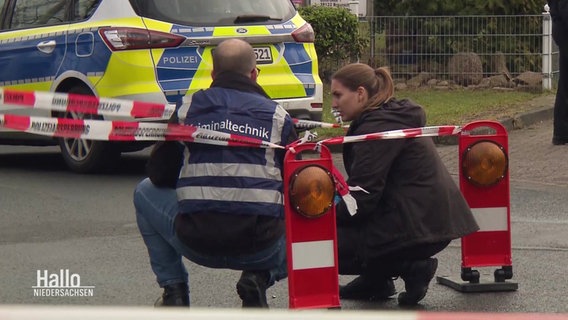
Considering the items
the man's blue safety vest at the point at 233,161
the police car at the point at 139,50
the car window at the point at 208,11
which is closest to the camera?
the man's blue safety vest at the point at 233,161

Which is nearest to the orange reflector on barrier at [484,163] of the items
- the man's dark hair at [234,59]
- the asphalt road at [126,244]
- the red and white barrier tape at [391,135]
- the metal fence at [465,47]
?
the red and white barrier tape at [391,135]

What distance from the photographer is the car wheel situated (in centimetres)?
1045

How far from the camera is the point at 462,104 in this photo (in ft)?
49.5

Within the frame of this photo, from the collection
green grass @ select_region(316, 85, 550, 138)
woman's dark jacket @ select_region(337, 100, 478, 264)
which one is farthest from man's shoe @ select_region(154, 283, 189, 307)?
green grass @ select_region(316, 85, 550, 138)

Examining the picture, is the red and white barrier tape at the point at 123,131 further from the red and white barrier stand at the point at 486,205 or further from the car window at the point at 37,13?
the car window at the point at 37,13

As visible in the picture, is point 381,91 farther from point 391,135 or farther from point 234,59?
point 234,59

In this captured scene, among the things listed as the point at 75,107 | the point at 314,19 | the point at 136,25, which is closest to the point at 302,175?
the point at 75,107

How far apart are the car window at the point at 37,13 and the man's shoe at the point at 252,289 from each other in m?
5.60

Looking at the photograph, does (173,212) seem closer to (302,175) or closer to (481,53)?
(302,175)

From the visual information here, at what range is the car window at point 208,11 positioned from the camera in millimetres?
10094

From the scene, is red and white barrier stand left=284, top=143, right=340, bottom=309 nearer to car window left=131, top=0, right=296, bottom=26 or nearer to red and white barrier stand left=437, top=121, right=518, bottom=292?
red and white barrier stand left=437, top=121, right=518, bottom=292

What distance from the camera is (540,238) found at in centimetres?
795

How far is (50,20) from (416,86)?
7.61 metres

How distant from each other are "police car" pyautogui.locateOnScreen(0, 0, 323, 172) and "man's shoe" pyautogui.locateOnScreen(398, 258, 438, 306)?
13.7 feet
